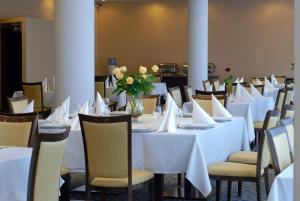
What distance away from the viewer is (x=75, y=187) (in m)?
5.67

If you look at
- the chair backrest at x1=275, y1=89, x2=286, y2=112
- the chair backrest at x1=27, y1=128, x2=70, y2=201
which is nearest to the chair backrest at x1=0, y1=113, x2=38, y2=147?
the chair backrest at x1=27, y1=128, x2=70, y2=201

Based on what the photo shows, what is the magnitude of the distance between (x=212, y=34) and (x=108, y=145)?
13.2 meters

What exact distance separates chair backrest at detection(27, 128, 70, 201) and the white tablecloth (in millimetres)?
78

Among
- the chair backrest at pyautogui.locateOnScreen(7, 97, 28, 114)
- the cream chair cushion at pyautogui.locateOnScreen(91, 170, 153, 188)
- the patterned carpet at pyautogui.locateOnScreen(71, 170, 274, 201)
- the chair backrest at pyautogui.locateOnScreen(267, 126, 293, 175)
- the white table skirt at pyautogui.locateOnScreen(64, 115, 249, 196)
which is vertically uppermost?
the chair backrest at pyautogui.locateOnScreen(7, 97, 28, 114)

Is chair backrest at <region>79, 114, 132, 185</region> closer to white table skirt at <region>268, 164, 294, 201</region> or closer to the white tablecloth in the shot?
the white tablecloth

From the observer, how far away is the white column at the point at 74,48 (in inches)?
273

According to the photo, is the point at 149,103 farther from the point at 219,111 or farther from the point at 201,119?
the point at 201,119

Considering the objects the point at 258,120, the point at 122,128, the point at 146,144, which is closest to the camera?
the point at 122,128

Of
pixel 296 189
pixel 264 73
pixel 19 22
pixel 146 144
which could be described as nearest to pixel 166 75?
pixel 264 73

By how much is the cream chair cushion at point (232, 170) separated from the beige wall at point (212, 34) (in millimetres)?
12009

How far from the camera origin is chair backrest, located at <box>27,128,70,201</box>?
269 centimetres

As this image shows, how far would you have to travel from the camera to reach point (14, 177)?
110 inches

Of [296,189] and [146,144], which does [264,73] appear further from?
[296,189]

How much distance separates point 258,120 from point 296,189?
6.39 meters
